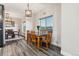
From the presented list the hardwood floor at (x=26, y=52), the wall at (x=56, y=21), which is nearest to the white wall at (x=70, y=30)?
the hardwood floor at (x=26, y=52)

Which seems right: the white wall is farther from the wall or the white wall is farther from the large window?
the large window

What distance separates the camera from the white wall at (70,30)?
3.98 meters

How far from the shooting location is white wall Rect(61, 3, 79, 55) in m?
3.98

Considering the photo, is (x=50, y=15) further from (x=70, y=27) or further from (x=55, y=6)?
(x=70, y=27)

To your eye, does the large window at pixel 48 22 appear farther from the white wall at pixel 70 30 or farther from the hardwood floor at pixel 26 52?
the white wall at pixel 70 30

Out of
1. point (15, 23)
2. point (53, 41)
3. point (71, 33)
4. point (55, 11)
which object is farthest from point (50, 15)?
point (15, 23)

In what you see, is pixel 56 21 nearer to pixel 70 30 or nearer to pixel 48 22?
pixel 48 22

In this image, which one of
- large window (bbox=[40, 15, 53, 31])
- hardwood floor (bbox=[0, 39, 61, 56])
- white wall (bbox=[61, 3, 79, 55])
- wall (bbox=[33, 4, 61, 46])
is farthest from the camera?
large window (bbox=[40, 15, 53, 31])

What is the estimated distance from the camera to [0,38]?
677 cm

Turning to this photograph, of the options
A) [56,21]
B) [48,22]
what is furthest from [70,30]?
[48,22]

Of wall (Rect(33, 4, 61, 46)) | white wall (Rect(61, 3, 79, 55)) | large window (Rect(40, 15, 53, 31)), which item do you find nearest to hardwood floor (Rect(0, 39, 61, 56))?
white wall (Rect(61, 3, 79, 55))

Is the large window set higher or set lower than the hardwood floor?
higher

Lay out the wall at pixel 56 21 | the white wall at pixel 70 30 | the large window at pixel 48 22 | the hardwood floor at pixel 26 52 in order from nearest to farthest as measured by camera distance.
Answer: the white wall at pixel 70 30
the hardwood floor at pixel 26 52
the wall at pixel 56 21
the large window at pixel 48 22

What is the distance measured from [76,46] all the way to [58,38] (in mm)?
2875
